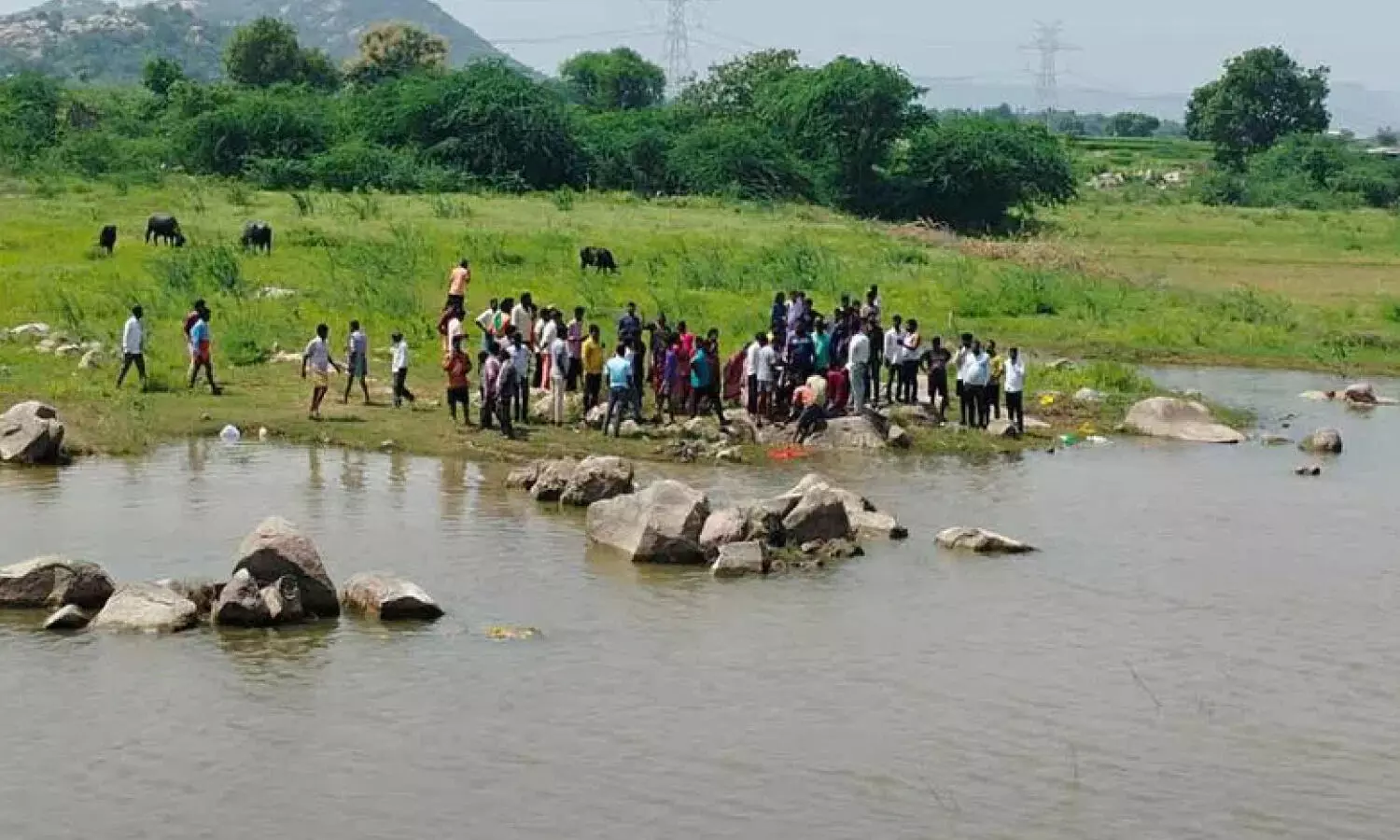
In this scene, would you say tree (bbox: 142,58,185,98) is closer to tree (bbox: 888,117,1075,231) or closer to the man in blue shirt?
tree (bbox: 888,117,1075,231)

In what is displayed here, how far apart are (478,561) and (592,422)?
277 inches

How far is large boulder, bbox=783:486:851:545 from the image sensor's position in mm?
20391

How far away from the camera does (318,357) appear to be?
25766 millimetres

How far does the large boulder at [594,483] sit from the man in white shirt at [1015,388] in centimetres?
730

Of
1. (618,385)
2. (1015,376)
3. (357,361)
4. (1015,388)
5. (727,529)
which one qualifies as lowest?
(727,529)

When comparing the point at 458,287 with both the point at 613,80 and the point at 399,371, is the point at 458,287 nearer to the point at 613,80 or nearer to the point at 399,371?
the point at 399,371

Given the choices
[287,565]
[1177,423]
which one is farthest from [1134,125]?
[287,565]

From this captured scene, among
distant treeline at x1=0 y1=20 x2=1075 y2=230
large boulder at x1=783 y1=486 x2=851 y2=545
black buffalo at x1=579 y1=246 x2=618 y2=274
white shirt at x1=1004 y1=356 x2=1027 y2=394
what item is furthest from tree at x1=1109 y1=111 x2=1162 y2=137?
large boulder at x1=783 y1=486 x2=851 y2=545

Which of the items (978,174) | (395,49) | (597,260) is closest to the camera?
(597,260)

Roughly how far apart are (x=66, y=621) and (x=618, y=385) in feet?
33.6

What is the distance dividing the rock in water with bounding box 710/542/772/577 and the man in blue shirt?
248 inches

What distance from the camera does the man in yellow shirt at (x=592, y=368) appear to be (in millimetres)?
26562

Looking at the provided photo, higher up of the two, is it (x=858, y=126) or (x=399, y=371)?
(x=858, y=126)

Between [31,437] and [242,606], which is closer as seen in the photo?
[242,606]
